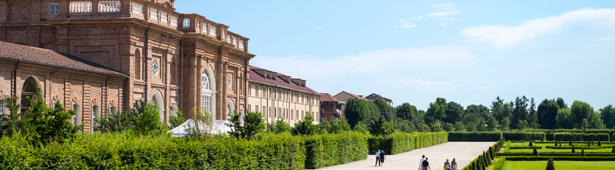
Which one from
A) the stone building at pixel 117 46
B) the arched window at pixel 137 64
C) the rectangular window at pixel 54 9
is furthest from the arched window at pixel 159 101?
the rectangular window at pixel 54 9

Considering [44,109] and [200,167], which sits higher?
[44,109]

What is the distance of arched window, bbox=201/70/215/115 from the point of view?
5528 centimetres

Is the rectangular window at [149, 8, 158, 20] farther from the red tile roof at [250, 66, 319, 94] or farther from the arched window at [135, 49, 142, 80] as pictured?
the red tile roof at [250, 66, 319, 94]

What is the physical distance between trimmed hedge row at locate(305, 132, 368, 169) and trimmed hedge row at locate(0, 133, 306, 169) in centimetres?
241

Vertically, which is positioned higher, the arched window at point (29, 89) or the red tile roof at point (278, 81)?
the red tile roof at point (278, 81)

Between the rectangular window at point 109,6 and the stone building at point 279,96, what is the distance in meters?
32.9

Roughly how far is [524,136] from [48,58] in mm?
92596

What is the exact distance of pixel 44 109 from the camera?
23469 mm

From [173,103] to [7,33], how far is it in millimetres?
12481

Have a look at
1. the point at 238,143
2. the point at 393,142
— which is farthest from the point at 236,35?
the point at 238,143

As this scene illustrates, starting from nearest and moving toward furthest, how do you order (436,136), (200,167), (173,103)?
(200,167), (173,103), (436,136)

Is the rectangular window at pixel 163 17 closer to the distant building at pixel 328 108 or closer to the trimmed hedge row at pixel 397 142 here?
the trimmed hedge row at pixel 397 142

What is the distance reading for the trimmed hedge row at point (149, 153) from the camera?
62.7ft

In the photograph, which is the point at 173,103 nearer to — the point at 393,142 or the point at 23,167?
the point at 393,142
